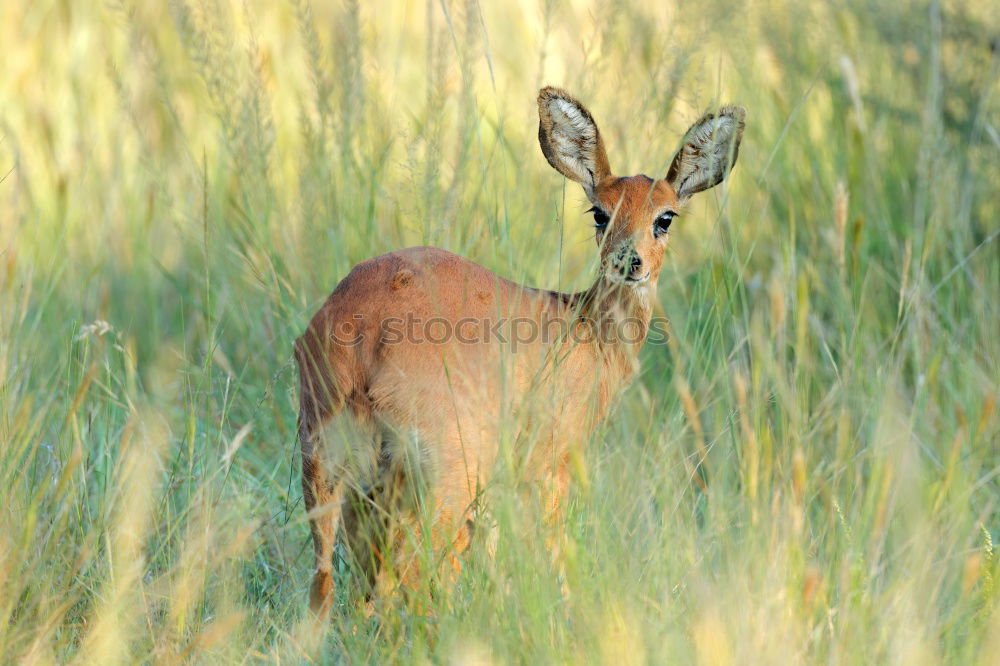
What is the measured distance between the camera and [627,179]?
4.00m

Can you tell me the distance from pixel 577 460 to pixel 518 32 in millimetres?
5434

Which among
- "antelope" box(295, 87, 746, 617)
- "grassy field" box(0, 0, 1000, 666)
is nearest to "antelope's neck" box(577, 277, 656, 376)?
"grassy field" box(0, 0, 1000, 666)

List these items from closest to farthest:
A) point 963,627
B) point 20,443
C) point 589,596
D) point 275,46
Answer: point 589,596, point 963,627, point 20,443, point 275,46

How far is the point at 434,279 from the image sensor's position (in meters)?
3.21

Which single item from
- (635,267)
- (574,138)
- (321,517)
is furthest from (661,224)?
(321,517)

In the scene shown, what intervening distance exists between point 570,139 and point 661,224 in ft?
1.44

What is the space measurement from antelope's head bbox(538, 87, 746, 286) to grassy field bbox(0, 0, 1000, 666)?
124 millimetres

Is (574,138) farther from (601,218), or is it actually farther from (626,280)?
(626,280)

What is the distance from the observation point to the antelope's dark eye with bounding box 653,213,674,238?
3.94 meters

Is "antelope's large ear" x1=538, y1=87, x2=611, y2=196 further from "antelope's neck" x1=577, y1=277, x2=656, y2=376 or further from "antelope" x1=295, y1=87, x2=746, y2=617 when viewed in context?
"antelope" x1=295, y1=87, x2=746, y2=617

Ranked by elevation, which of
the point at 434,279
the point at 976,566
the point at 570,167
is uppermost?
the point at 570,167

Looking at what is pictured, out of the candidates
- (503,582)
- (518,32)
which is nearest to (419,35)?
(518,32)

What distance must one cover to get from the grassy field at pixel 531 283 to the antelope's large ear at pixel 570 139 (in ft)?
0.35

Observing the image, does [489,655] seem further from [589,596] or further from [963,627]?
[963,627]
